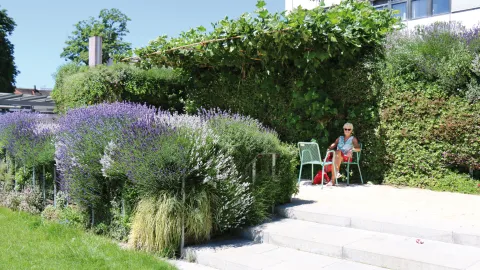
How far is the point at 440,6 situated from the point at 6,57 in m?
27.3

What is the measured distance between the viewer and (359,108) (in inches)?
338

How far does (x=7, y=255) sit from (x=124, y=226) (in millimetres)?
1264

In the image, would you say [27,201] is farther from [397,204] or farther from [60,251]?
[397,204]

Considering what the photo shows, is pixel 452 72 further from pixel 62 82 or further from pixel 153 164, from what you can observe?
pixel 62 82

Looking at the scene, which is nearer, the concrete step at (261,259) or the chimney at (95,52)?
the concrete step at (261,259)

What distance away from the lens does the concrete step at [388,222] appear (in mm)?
4711

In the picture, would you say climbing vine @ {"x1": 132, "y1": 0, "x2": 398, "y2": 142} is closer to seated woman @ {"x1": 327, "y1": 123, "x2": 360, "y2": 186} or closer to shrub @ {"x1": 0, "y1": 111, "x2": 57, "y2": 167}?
seated woman @ {"x1": 327, "y1": 123, "x2": 360, "y2": 186}

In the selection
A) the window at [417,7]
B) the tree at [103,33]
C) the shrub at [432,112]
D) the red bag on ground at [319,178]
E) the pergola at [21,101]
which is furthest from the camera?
the tree at [103,33]

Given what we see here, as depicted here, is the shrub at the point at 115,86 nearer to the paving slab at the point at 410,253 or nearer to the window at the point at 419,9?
the paving slab at the point at 410,253

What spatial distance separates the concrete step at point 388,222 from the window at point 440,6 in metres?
15.1

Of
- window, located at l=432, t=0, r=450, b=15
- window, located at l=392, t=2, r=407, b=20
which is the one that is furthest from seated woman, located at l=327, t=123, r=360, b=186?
window, located at l=392, t=2, r=407, b=20

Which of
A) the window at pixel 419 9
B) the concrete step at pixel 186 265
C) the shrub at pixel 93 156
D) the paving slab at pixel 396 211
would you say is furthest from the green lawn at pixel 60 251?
the window at pixel 419 9

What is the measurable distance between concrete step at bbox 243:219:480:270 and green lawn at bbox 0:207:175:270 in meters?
1.33

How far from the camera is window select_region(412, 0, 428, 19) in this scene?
61.8 ft
